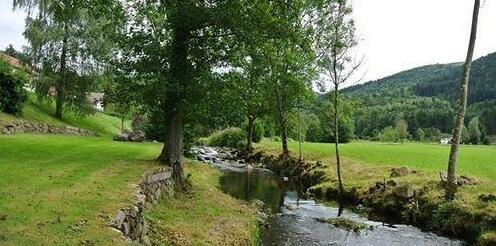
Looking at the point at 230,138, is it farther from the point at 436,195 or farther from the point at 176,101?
the point at 436,195

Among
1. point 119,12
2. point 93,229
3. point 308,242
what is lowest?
point 308,242

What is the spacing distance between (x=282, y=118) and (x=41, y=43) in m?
30.0

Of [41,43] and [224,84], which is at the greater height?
[41,43]

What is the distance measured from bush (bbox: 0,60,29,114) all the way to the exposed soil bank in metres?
32.5

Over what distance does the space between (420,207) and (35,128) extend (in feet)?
131

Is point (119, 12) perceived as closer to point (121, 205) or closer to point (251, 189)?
point (121, 205)

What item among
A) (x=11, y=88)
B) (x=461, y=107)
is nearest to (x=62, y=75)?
(x=11, y=88)

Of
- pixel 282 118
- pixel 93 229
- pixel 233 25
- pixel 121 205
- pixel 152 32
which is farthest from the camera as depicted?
pixel 282 118

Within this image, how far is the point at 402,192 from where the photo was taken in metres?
28.0

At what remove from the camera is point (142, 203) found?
1758cm

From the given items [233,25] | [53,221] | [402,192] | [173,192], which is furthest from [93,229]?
[402,192]

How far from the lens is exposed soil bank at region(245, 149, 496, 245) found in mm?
21889

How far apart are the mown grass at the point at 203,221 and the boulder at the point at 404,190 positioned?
27.1 ft

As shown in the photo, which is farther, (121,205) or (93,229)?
(121,205)
